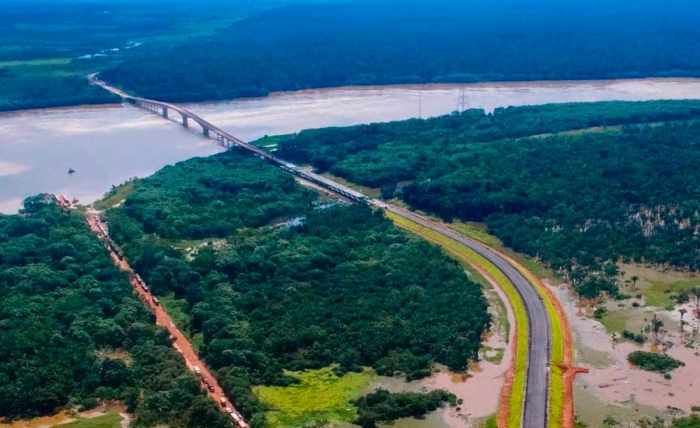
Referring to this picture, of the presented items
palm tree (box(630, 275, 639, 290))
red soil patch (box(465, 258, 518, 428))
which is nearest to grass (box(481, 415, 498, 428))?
red soil patch (box(465, 258, 518, 428))

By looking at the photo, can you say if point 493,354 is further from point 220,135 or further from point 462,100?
point 462,100

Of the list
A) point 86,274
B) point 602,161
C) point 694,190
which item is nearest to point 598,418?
point 86,274

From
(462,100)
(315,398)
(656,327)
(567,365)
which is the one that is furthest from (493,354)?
(462,100)

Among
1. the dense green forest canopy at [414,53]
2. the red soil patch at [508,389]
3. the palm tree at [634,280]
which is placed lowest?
the red soil patch at [508,389]

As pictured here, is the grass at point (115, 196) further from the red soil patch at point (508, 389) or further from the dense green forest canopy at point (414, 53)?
the dense green forest canopy at point (414, 53)

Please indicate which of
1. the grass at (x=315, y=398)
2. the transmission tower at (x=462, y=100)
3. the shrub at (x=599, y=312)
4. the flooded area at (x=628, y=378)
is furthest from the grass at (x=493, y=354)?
the transmission tower at (x=462, y=100)

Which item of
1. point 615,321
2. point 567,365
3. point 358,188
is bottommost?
point 567,365
